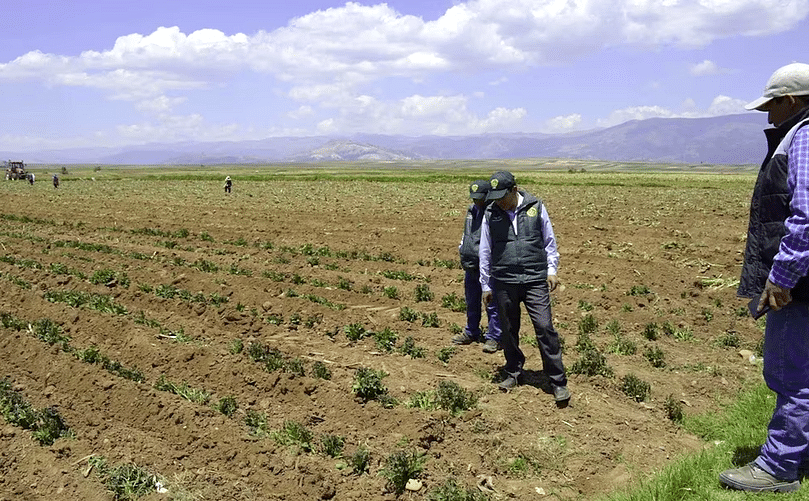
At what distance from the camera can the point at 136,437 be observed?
571 centimetres

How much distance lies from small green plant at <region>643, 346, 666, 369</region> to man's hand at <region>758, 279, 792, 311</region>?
12.3 ft

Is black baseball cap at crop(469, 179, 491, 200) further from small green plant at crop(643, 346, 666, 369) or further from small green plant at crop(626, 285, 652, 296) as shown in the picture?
small green plant at crop(626, 285, 652, 296)

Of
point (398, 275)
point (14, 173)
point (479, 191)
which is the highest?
point (14, 173)

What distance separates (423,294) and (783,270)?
23.9ft

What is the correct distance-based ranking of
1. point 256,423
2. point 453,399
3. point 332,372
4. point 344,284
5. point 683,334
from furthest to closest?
point 344,284, point 683,334, point 332,372, point 453,399, point 256,423

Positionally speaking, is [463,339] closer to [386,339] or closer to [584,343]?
[386,339]

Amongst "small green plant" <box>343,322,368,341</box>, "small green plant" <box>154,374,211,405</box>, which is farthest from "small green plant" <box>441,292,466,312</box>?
"small green plant" <box>154,374,211,405</box>

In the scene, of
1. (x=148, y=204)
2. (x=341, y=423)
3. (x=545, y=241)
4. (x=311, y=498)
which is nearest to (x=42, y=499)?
(x=311, y=498)

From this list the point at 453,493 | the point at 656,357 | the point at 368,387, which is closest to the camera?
the point at 453,493

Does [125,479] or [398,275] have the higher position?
[398,275]

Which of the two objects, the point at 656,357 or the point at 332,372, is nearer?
the point at 332,372

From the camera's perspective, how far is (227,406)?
6.23 meters

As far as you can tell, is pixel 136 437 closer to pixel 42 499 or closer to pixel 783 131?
pixel 42 499

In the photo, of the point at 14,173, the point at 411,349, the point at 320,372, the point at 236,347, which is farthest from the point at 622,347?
the point at 14,173
